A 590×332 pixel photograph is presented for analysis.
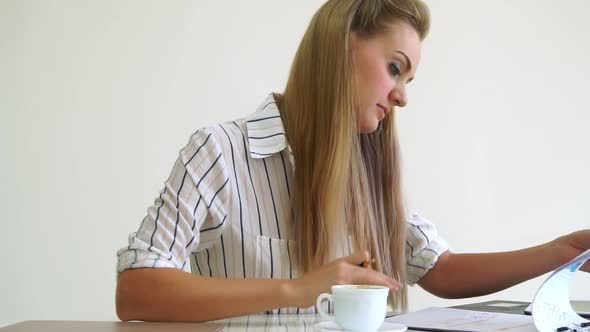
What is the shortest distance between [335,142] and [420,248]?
1.27 ft

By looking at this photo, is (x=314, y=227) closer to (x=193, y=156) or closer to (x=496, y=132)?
(x=193, y=156)

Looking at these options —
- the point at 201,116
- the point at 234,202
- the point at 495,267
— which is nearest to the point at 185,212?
the point at 234,202

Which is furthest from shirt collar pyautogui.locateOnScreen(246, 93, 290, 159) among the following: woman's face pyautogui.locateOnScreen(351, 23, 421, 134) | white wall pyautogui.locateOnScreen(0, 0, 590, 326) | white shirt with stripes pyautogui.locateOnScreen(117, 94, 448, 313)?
white wall pyautogui.locateOnScreen(0, 0, 590, 326)

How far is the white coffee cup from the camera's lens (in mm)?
783

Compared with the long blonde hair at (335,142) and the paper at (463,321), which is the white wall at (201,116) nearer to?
the long blonde hair at (335,142)

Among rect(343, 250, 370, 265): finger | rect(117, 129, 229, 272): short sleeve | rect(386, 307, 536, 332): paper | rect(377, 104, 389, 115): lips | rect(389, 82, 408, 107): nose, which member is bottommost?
rect(386, 307, 536, 332): paper

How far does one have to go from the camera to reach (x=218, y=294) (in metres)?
1.03

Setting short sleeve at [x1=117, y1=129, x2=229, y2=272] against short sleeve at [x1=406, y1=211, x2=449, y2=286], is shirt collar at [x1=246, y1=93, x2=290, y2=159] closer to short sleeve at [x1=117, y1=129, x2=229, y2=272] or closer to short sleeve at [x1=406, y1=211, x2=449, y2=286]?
short sleeve at [x1=117, y1=129, x2=229, y2=272]

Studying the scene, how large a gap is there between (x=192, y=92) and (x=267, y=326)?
4.84 feet

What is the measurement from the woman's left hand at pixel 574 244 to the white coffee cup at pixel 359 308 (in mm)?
719

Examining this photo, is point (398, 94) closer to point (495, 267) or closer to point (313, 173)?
point (313, 173)

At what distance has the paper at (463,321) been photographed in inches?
34.4

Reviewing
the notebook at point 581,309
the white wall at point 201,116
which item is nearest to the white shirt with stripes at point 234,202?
the notebook at point 581,309

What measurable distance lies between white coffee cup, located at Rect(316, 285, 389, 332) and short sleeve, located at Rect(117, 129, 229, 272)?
383mm
